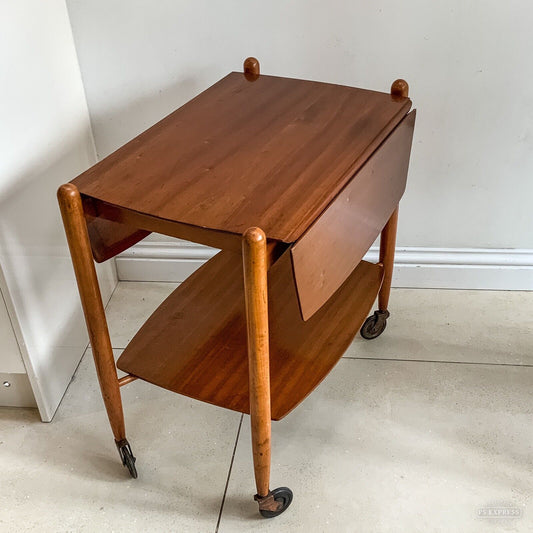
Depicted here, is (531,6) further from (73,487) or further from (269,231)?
(73,487)

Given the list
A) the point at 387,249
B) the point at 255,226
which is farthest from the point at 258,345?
the point at 387,249

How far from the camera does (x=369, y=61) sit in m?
1.45

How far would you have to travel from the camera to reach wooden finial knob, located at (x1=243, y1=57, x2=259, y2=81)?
1.37 metres

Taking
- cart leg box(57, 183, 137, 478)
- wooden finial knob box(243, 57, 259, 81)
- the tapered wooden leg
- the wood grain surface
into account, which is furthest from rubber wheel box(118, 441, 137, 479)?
wooden finial knob box(243, 57, 259, 81)

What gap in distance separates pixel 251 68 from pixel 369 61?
0.27 metres

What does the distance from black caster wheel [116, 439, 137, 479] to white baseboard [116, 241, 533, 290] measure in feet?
1.97

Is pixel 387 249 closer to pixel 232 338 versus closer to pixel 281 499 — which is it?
pixel 232 338

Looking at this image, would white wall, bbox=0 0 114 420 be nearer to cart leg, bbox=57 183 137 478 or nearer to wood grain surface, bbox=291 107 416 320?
cart leg, bbox=57 183 137 478

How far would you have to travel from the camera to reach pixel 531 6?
136 cm

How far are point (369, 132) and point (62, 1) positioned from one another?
2.42 ft

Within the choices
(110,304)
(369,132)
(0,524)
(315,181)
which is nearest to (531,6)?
(369,132)

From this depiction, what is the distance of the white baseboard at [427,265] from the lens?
1688 mm

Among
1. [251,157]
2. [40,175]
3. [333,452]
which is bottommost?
[333,452]

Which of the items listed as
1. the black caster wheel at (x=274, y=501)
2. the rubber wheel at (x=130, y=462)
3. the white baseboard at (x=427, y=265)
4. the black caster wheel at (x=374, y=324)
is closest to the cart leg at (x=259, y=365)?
the black caster wheel at (x=274, y=501)
